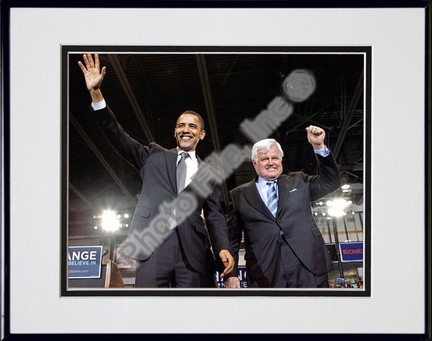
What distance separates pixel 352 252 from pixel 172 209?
92 cm

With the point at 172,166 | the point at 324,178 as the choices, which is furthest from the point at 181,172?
the point at 324,178

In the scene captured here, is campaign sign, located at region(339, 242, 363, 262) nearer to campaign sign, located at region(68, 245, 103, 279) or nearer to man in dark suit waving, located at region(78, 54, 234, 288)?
man in dark suit waving, located at region(78, 54, 234, 288)

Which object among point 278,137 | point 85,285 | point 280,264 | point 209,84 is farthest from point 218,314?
point 209,84

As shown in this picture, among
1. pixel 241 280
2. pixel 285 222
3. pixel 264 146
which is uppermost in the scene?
pixel 264 146

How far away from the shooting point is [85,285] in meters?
3.47

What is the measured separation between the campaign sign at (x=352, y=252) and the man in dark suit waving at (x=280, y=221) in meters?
0.09

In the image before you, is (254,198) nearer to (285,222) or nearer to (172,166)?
(285,222)

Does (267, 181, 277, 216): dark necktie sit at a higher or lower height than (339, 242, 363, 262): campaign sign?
Result: higher

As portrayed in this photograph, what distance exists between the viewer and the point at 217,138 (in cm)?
352

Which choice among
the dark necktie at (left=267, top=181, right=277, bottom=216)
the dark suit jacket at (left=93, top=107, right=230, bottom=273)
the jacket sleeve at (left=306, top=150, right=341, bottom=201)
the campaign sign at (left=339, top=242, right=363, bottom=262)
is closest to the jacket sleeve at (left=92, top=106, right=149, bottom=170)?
the dark suit jacket at (left=93, top=107, right=230, bottom=273)

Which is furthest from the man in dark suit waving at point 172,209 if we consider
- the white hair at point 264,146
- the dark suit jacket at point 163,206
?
the white hair at point 264,146

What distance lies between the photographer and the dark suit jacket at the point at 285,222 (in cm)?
352

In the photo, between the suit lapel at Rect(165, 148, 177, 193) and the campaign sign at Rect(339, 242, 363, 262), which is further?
the suit lapel at Rect(165, 148, 177, 193)

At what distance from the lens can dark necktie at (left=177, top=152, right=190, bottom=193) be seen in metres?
3.59
